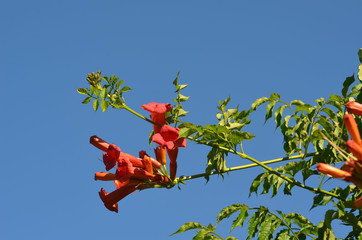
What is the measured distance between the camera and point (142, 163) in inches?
189

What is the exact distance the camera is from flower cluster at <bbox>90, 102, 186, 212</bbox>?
4492 millimetres

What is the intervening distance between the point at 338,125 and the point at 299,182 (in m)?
0.70

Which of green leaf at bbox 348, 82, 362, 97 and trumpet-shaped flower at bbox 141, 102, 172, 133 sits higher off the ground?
trumpet-shaped flower at bbox 141, 102, 172, 133

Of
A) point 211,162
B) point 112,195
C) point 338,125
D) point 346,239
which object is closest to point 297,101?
point 338,125

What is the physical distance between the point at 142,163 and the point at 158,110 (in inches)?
24.1

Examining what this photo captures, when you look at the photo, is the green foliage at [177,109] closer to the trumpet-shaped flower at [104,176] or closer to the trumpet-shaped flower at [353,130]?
the trumpet-shaped flower at [104,176]

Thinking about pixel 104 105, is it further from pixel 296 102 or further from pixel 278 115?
pixel 296 102

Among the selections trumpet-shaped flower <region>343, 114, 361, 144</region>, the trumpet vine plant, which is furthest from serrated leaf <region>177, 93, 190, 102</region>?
trumpet-shaped flower <region>343, 114, 361, 144</region>

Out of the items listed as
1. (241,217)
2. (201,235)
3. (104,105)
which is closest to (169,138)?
(104,105)

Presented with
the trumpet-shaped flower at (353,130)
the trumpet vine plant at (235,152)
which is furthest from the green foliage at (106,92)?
the trumpet-shaped flower at (353,130)

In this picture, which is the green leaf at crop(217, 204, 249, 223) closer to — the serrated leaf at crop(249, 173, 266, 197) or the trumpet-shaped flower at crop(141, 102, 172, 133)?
the serrated leaf at crop(249, 173, 266, 197)

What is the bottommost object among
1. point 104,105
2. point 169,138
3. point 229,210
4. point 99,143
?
point 229,210

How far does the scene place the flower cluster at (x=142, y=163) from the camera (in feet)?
14.7

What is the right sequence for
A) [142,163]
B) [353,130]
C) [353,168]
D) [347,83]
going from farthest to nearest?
1. [142,163]
2. [347,83]
3. [353,130]
4. [353,168]
